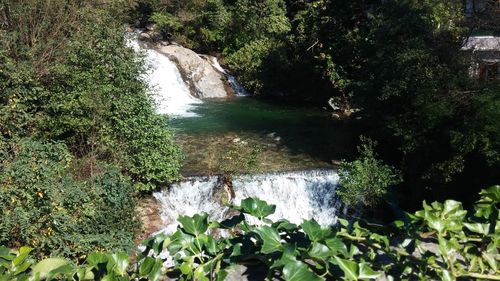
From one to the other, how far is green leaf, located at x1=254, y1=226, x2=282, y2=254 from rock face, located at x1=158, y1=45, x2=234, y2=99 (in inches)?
823

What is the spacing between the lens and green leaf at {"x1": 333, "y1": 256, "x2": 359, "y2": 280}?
4.63ft

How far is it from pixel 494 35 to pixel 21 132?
12031mm

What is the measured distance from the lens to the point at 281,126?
16031 millimetres

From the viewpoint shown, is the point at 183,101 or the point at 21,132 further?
the point at 183,101

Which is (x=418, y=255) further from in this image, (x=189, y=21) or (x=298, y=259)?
(x=189, y=21)

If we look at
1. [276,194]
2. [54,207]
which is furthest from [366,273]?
[276,194]

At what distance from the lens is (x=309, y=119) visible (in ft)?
57.3

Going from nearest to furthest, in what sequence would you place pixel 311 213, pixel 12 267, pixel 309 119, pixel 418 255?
pixel 12 267
pixel 418 255
pixel 311 213
pixel 309 119

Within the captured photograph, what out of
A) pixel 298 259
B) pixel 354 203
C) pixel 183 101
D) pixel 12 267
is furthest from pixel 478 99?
pixel 183 101

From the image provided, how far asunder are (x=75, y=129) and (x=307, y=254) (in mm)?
8190

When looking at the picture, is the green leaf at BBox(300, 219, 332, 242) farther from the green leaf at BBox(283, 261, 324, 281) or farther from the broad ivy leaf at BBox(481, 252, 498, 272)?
the broad ivy leaf at BBox(481, 252, 498, 272)

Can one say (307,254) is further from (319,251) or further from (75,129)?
(75,129)

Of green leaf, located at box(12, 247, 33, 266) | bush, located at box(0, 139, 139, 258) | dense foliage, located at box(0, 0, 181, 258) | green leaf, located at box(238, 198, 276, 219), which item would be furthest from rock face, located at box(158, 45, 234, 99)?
green leaf, located at box(12, 247, 33, 266)

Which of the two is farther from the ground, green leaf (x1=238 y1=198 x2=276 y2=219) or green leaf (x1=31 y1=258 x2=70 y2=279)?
green leaf (x1=238 y1=198 x2=276 y2=219)
